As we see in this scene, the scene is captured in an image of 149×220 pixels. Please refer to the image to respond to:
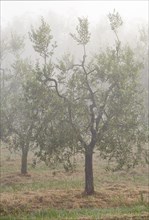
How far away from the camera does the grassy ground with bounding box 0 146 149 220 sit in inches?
863

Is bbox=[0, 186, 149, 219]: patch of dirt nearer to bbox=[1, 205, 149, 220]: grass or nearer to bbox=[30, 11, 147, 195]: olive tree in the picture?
bbox=[1, 205, 149, 220]: grass

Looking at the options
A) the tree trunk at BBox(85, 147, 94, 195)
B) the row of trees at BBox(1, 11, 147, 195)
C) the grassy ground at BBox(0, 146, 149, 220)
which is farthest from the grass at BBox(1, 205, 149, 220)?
the tree trunk at BBox(85, 147, 94, 195)

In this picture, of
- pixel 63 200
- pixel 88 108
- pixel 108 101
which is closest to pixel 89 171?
pixel 63 200

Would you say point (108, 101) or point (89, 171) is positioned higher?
point (108, 101)

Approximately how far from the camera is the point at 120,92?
2642cm

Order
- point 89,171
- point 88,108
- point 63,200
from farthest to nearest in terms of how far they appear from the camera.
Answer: point 88,108, point 89,171, point 63,200

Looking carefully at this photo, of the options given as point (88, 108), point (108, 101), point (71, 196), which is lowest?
point (71, 196)

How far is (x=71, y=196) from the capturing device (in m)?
27.0

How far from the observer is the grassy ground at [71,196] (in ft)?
71.9

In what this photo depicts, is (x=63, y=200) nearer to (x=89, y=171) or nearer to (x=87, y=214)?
(x=89, y=171)

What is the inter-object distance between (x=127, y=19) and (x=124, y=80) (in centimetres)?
14806

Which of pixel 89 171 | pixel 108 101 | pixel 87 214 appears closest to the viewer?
pixel 87 214

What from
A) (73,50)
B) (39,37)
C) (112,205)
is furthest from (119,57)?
(73,50)

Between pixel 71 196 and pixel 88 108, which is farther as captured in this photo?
pixel 88 108
